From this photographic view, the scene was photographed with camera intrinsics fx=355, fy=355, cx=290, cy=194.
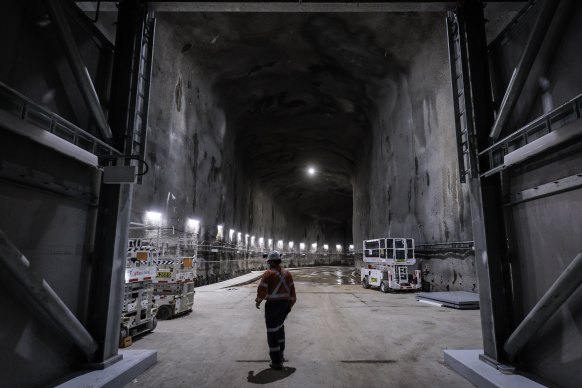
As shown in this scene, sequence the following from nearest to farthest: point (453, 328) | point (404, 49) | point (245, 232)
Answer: point (453, 328) < point (404, 49) < point (245, 232)

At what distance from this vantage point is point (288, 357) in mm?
5539

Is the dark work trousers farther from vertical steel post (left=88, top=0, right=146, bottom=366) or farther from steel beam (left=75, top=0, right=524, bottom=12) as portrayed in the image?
steel beam (left=75, top=0, right=524, bottom=12)

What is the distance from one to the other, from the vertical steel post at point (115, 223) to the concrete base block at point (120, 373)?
16cm

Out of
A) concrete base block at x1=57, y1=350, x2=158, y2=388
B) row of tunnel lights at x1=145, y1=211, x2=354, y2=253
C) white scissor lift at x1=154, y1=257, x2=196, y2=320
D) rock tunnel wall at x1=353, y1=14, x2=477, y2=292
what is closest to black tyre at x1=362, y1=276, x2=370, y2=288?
rock tunnel wall at x1=353, y1=14, x2=477, y2=292

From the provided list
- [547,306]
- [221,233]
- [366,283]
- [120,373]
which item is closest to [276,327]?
[120,373]

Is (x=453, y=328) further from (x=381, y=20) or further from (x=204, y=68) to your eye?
(x=204, y=68)

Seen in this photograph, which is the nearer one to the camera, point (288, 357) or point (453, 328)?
point (288, 357)

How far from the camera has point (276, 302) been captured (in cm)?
525

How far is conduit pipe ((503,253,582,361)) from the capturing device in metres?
3.37

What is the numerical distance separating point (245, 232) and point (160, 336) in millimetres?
19757

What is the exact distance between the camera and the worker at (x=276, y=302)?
501 centimetres

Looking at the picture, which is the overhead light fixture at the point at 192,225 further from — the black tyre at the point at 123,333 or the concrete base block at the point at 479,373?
the concrete base block at the point at 479,373

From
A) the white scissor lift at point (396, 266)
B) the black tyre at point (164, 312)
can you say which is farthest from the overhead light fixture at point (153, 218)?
the white scissor lift at point (396, 266)

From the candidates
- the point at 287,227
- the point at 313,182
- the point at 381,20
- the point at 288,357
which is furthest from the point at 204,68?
the point at 287,227
